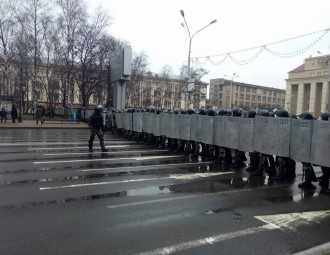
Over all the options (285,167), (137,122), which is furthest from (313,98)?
(285,167)

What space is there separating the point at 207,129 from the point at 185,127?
164cm

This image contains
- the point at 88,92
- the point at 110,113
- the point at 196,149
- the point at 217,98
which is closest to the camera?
the point at 196,149

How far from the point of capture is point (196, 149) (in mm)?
13992

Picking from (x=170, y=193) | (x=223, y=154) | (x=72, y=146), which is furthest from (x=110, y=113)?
(x=170, y=193)

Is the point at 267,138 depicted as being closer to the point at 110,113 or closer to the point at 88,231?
the point at 88,231

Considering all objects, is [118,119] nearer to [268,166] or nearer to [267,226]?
[268,166]

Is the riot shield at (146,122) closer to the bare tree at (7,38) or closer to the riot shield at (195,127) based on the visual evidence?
the riot shield at (195,127)

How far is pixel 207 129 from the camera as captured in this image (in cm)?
1297

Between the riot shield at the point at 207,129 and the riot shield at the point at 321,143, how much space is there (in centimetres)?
452

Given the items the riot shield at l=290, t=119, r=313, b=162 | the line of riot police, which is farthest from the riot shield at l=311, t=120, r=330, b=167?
the riot shield at l=290, t=119, r=313, b=162

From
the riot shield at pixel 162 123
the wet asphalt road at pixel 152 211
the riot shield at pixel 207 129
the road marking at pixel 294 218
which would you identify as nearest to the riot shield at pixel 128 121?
the riot shield at pixel 162 123

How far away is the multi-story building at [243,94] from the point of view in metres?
117

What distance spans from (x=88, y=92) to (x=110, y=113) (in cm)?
2311

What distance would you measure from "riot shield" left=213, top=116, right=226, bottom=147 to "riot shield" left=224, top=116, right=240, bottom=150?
0.60 ft
